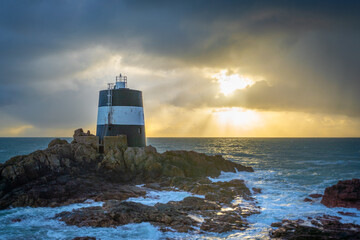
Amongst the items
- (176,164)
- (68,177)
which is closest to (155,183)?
(176,164)

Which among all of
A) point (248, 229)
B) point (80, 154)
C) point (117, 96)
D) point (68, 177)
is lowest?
point (248, 229)

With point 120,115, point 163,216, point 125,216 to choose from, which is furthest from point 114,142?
point 163,216

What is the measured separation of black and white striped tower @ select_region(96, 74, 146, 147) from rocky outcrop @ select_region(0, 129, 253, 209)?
221cm

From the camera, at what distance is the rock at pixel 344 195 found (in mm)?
16234

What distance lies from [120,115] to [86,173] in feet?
22.8

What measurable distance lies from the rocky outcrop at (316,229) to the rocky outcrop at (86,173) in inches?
182

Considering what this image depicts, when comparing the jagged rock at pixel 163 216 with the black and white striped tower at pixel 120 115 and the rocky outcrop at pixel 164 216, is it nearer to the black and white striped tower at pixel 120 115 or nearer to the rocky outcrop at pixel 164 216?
the rocky outcrop at pixel 164 216

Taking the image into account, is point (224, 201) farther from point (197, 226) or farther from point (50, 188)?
point (50, 188)

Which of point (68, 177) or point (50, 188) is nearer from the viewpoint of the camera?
point (50, 188)

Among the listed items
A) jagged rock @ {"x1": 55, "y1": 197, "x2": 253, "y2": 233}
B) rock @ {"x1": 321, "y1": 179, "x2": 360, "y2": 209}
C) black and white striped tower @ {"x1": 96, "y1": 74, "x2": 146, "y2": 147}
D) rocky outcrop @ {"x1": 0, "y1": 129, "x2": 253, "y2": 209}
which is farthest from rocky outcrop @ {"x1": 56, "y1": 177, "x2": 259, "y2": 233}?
black and white striped tower @ {"x1": 96, "y1": 74, "x2": 146, "y2": 147}

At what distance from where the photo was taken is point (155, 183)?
2123cm

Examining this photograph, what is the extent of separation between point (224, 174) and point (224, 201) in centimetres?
1003

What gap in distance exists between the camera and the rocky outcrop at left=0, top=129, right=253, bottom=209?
17109 millimetres

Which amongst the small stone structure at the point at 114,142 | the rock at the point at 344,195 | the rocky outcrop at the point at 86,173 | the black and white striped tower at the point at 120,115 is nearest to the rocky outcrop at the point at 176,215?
the rocky outcrop at the point at 86,173
